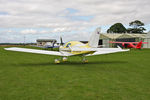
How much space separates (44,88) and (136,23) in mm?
112330

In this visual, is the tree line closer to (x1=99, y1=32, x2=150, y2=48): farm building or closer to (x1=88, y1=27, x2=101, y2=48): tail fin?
(x1=99, y1=32, x2=150, y2=48): farm building

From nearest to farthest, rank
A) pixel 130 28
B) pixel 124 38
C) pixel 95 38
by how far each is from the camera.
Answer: pixel 95 38, pixel 124 38, pixel 130 28

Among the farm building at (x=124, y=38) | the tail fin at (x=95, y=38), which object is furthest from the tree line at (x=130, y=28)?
the tail fin at (x=95, y=38)

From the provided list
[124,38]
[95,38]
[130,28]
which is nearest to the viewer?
[95,38]

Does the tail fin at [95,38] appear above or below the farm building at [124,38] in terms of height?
below

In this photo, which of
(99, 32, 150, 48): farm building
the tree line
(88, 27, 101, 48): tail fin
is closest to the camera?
(88, 27, 101, 48): tail fin

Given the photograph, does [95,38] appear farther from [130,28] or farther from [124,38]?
[130,28]

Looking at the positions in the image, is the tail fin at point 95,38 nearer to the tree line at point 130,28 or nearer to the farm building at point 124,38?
the farm building at point 124,38

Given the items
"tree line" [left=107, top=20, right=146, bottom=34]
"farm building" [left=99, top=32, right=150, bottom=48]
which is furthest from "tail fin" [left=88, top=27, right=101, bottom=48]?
"tree line" [left=107, top=20, right=146, bottom=34]

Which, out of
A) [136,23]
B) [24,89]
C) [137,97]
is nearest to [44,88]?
[24,89]

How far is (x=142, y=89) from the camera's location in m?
6.42

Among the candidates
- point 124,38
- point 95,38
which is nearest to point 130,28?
point 124,38

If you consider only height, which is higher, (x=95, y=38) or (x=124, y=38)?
(x=124, y=38)

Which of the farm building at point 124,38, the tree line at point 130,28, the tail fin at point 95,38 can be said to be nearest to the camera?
the tail fin at point 95,38
